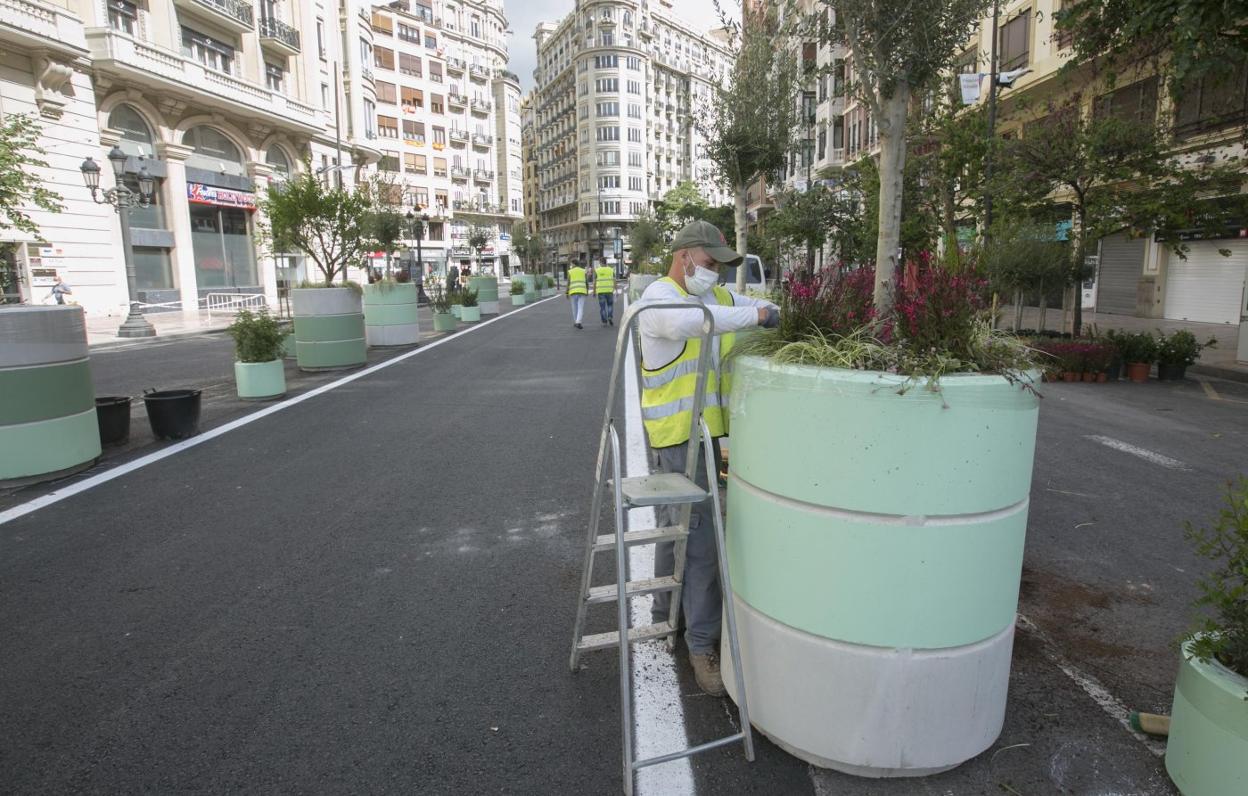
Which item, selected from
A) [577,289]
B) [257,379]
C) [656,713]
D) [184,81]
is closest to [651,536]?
[656,713]

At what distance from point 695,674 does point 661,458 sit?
89cm

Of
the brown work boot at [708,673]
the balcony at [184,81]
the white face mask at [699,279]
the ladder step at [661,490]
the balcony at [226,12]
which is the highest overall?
the balcony at [226,12]

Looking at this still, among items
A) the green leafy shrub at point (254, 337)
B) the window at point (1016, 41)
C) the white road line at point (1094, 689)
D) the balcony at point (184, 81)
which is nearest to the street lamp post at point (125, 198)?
the balcony at point (184, 81)

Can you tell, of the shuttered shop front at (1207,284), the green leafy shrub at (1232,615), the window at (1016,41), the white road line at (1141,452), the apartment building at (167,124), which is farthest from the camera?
the window at (1016,41)

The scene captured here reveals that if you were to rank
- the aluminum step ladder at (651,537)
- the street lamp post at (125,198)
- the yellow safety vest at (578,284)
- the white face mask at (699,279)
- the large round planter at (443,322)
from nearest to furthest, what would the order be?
the aluminum step ladder at (651,537) < the white face mask at (699,279) < the street lamp post at (125,198) < the large round planter at (443,322) < the yellow safety vest at (578,284)

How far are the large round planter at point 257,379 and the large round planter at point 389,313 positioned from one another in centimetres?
581

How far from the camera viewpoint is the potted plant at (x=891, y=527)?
7.64ft

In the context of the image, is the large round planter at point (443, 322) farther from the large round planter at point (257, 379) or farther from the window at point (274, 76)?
the window at point (274, 76)

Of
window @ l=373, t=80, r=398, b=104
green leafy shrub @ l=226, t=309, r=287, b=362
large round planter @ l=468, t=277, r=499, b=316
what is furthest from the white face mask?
window @ l=373, t=80, r=398, b=104

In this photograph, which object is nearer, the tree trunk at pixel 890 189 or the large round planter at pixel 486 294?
the tree trunk at pixel 890 189

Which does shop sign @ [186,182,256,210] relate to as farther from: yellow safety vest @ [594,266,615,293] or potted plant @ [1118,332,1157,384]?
potted plant @ [1118,332,1157,384]

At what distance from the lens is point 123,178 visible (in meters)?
20.8

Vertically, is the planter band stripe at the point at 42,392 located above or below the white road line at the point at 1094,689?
above

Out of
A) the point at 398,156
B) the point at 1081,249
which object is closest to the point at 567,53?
the point at 398,156
